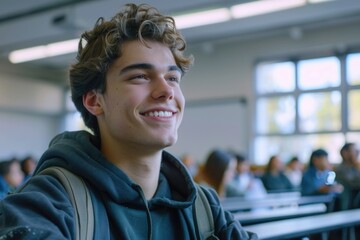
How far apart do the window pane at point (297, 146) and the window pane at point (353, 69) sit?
39.7 inches

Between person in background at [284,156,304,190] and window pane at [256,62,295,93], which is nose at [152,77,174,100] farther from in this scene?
window pane at [256,62,295,93]

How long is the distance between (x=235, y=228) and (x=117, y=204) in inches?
11.9

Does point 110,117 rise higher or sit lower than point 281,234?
higher

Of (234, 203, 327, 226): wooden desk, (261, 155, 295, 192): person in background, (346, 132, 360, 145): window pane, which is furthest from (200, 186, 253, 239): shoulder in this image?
(346, 132, 360, 145): window pane

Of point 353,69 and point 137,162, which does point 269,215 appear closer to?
point 137,162

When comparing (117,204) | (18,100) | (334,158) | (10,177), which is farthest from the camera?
(18,100)

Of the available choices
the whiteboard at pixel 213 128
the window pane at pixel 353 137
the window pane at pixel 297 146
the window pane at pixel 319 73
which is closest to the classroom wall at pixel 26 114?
the whiteboard at pixel 213 128

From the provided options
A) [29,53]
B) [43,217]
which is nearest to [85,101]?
[43,217]

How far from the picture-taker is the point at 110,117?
1.06 meters

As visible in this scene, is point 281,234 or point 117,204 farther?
point 281,234

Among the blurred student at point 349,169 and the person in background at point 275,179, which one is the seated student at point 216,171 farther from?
the person in background at point 275,179

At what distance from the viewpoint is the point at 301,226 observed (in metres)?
2.24

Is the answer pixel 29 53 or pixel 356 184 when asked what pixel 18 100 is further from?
pixel 356 184

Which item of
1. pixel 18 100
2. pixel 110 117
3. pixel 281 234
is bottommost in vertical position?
pixel 281 234
